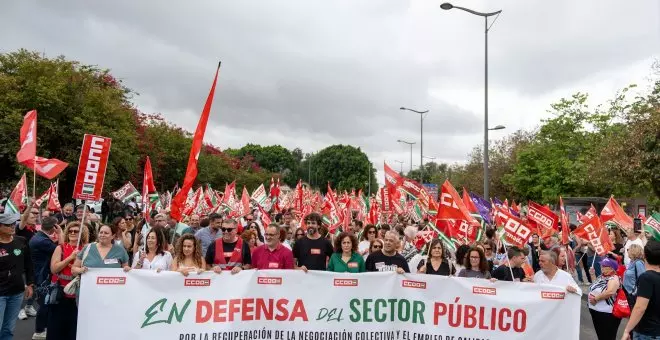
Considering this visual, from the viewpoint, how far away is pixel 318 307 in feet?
20.0

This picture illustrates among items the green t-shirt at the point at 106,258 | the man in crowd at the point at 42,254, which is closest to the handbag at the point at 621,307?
the green t-shirt at the point at 106,258

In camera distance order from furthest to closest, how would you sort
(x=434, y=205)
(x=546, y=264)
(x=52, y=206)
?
(x=52, y=206) < (x=434, y=205) < (x=546, y=264)

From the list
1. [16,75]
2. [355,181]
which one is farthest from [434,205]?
[355,181]

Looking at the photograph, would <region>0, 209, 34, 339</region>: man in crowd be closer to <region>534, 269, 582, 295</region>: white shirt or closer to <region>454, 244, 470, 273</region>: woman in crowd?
<region>454, 244, 470, 273</region>: woman in crowd

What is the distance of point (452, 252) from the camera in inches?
352

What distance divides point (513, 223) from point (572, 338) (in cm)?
265

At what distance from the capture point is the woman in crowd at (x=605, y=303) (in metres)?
6.29

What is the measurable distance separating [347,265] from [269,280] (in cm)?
111

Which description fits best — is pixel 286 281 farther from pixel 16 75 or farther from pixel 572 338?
pixel 16 75

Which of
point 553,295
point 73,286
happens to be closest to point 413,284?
point 553,295

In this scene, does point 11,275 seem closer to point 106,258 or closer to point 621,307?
point 106,258

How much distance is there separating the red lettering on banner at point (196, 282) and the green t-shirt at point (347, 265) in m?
1.58

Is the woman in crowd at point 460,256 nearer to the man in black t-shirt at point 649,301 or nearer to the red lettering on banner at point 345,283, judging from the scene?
the red lettering on banner at point 345,283

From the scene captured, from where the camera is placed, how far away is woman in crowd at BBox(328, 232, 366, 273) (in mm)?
6762
